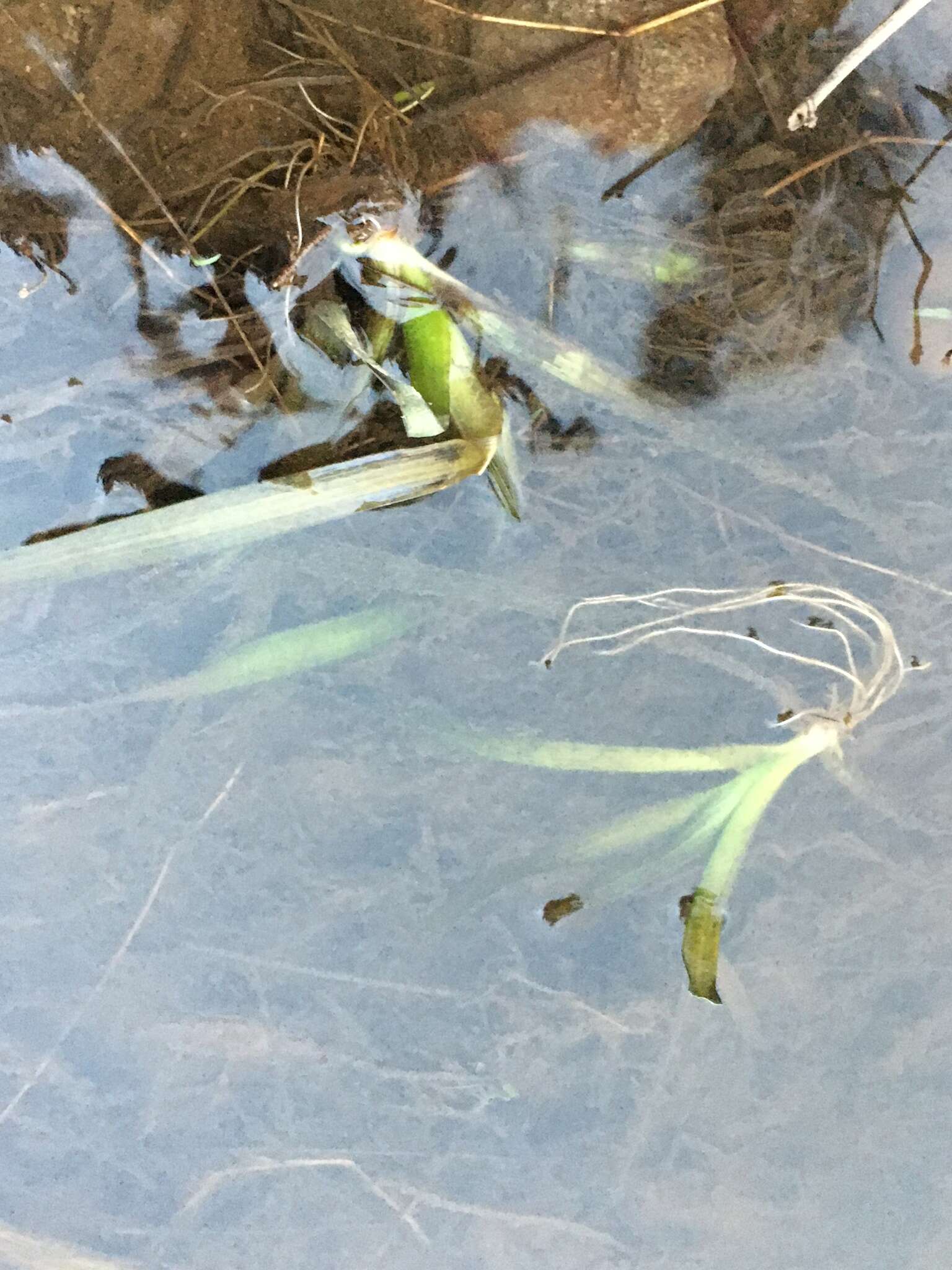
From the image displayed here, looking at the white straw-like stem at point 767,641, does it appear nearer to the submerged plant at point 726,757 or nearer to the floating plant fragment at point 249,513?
the submerged plant at point 726,757

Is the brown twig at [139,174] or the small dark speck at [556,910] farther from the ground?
the brown twig at [139,174]

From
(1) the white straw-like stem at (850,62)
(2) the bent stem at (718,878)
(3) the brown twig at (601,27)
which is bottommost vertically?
(2) the bent stem at (718,878)

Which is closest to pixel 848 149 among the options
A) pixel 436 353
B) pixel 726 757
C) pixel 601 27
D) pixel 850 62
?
pixel 850 62

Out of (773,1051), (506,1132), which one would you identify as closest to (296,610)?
(506,1132)

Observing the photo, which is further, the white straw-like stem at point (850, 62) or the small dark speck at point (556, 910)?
the small dark speck at point (556, 910)

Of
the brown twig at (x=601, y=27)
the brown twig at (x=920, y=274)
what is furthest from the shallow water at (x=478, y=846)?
the brown twig at (x=601, y=27)

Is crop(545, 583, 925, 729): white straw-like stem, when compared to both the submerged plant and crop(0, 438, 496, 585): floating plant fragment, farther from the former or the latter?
crop(0, 438, 496, 585): floating plant fragment

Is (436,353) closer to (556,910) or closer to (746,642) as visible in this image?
(746,642)
